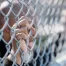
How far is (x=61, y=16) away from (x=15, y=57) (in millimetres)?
1313

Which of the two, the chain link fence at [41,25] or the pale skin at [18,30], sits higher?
the chain link fence at [41,25]

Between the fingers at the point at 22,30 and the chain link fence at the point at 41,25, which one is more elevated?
the chain link fence at the point at 41,25

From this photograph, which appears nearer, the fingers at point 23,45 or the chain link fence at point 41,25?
the chain link fence at point 41,25

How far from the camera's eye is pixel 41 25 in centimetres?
200

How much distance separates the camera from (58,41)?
2.57 meters

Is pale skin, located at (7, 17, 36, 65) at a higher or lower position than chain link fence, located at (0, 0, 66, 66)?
lower

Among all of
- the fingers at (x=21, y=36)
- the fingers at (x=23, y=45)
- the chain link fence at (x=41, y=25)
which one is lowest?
the fingers at (x=23, y=45)

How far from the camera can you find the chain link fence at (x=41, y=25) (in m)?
1.43

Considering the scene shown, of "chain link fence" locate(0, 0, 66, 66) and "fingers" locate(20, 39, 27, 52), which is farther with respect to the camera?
"fingers" locate(20, 39, 27, 52)

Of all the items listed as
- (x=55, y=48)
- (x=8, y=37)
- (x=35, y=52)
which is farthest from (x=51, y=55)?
(x=8, y=37)

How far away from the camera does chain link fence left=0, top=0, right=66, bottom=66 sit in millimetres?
1430

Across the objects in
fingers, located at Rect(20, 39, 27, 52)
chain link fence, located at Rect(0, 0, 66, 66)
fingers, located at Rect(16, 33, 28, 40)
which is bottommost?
fingers, located at Rect(20, 39, 27, 52)

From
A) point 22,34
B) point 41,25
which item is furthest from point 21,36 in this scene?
point 41,25

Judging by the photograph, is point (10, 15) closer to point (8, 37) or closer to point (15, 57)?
point (8, 37)
